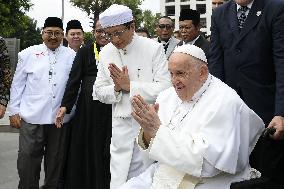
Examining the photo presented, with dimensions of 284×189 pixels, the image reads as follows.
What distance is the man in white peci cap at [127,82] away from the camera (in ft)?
15.1

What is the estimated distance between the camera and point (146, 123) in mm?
3342

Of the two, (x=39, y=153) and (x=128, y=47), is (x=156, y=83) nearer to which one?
(x=128, y=47)

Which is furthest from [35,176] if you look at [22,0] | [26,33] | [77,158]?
[26,33]

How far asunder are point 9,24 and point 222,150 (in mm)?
30651

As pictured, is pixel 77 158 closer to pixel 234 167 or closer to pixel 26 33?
pixel 234 167

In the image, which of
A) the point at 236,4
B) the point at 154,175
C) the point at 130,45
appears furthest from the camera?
the point at 130,45

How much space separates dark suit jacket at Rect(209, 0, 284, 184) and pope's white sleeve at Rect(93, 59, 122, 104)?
1.00m

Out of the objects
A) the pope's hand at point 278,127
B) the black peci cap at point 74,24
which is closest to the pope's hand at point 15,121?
the black peci cap at point 74,24

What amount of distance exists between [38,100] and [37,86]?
0.16 m

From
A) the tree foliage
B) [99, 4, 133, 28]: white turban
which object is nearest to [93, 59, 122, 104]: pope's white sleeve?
[99, 4, 133, 28]: white turban

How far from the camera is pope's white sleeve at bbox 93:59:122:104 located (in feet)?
15.5

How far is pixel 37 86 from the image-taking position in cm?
588

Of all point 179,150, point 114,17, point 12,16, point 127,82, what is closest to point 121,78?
point 127,82

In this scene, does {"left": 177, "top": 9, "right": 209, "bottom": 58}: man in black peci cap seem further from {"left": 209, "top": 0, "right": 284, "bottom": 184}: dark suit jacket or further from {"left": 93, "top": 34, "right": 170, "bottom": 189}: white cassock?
{"left": 209, "top": 0, "right": 284, "bottom": 184}: dark suit jacket
